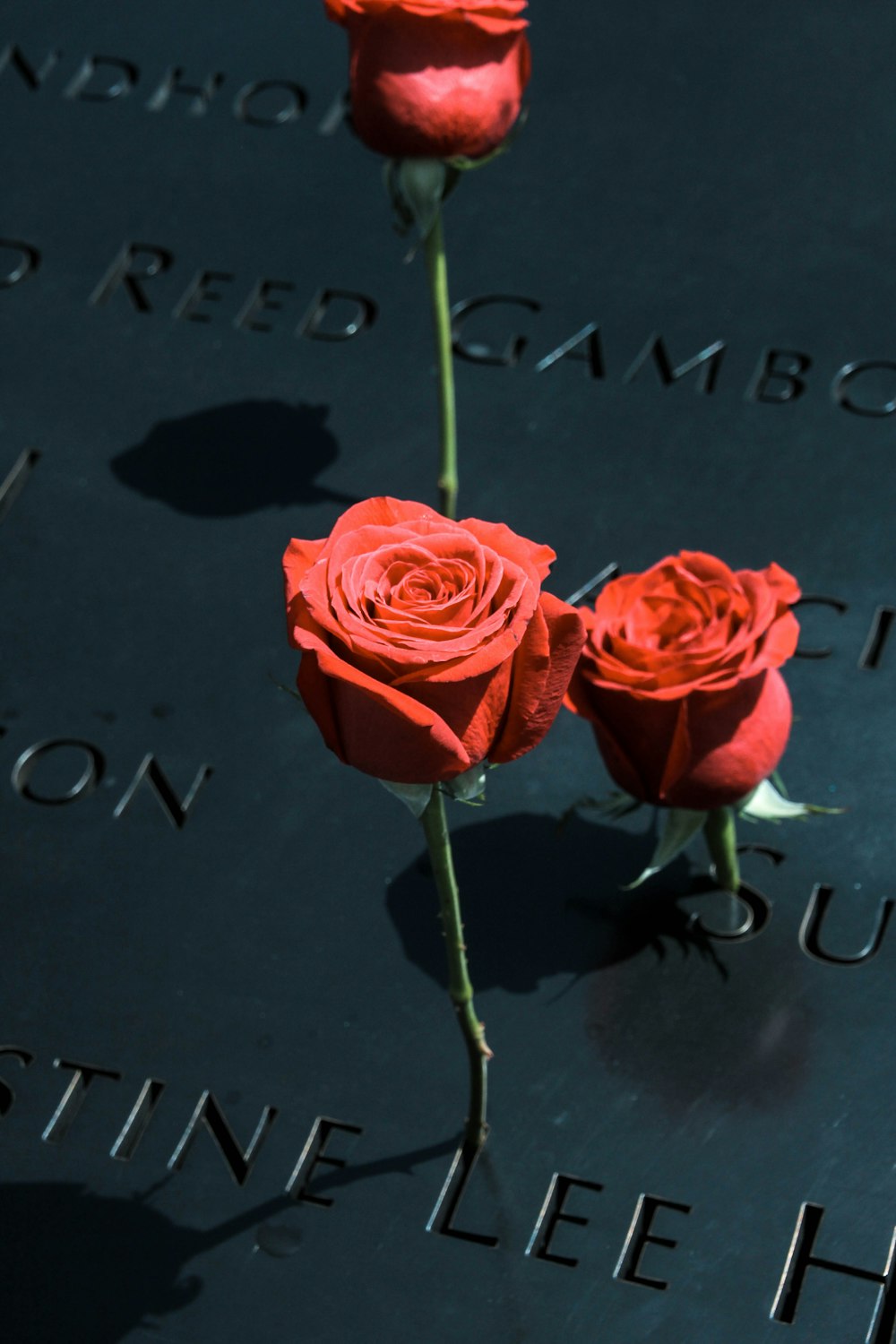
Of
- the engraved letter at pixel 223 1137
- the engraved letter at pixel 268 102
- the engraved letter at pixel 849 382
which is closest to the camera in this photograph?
the engraved letter at pixel 223 1137

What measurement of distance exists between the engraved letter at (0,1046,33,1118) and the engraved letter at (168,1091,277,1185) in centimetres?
13

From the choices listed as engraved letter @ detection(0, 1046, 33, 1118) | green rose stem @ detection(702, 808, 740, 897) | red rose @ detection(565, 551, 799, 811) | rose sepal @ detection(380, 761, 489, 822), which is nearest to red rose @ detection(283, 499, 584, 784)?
rose sepal @ detection(380, 761, 489, 822)

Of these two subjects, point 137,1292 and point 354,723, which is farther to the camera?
point 137,1292

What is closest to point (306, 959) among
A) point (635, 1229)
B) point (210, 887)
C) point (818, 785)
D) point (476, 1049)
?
point (210, 887)

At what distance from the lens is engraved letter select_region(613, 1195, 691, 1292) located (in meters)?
1.36

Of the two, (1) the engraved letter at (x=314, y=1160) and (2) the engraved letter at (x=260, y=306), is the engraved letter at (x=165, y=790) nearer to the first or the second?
(1) the engraved letter at (x=314, y=1160)

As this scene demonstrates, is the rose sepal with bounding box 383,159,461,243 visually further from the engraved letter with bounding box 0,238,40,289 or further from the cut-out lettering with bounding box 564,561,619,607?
the engraved letter with bounding box 0,238,40,289

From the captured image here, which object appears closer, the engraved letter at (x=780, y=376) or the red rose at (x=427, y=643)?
the red rose at (x=427, y=643)

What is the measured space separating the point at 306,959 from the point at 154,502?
57cm

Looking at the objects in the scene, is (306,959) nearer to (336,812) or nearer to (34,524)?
(336,812)

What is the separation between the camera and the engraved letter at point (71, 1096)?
57.6 inches

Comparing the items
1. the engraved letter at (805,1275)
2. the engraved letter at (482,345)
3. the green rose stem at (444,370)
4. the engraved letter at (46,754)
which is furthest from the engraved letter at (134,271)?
the engraved letter at (805,1275)

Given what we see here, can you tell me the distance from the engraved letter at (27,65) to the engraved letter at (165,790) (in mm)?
1089

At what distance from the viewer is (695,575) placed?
1494mm
